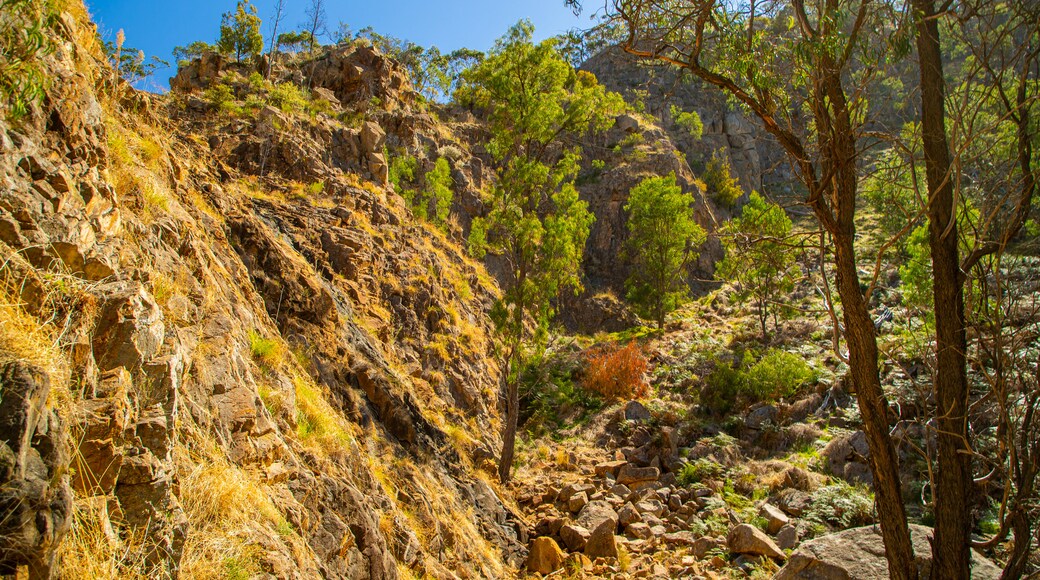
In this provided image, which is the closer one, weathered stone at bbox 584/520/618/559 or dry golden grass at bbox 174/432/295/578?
dry golden grass at bbox 174/432/295/578

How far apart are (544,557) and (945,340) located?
21.5 feet

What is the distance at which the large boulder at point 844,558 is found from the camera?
582 centimetres

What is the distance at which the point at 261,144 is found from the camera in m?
11.4

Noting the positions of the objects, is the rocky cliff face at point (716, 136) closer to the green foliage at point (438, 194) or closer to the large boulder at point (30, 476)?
the green foliage at point (438, 194)

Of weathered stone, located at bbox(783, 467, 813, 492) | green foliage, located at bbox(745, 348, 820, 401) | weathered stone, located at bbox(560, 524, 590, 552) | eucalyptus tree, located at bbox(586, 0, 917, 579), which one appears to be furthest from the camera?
green foliage, located at bbox(745, 348, 820, 401)

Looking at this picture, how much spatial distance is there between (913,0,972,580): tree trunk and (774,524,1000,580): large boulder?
2134 millimetres

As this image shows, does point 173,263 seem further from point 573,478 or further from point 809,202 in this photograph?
point 573,478

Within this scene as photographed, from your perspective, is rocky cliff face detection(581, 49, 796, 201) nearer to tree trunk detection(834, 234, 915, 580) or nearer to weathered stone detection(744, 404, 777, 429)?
weathered stone detection(744, 404, 777, 429)

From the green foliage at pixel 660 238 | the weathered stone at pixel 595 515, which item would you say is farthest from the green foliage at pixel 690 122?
the weathered stone at pixel 595 515

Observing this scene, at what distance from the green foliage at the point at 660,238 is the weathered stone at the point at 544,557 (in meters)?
15.5

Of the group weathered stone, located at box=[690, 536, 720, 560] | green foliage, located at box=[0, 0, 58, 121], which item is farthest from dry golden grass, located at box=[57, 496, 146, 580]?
weathered stone, located at box=[690, 536, 720, 560]

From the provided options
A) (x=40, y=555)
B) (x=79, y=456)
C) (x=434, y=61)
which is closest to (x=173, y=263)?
(x=79, y=456)

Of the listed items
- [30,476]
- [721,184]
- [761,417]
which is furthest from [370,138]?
[721,184]

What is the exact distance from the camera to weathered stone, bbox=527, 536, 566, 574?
8.62 m
